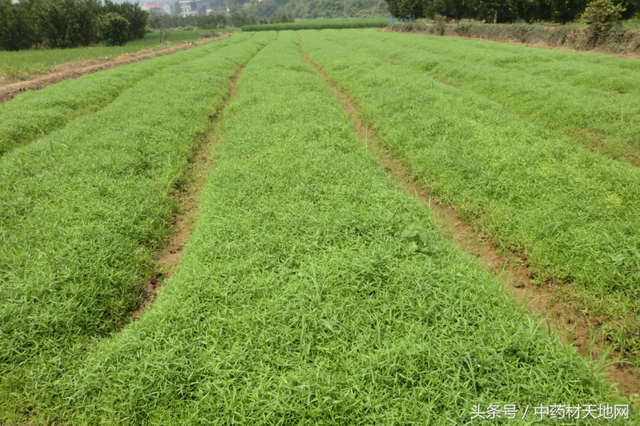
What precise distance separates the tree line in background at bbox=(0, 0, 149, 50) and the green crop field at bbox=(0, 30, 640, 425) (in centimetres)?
3882

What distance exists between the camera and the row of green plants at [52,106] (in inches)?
346

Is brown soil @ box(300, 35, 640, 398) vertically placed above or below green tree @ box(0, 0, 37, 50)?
below

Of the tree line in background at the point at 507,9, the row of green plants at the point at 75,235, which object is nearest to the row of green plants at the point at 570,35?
the tree line in background at the point at 507,9

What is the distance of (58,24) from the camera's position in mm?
34531

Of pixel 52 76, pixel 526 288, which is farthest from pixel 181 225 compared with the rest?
pixel 52 76

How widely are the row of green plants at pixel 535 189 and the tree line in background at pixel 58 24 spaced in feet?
148

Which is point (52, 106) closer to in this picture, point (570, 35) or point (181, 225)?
point (181, 225)

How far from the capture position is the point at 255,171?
606 cm

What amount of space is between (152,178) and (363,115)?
6.95 m

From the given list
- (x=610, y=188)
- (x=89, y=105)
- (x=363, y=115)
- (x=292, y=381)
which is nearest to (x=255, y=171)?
(x=292, y=381)

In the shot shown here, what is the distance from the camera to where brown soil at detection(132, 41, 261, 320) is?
13.8ft

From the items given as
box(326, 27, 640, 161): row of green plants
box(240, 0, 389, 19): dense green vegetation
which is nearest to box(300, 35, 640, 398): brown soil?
box(326, 27, 640, 161): row of green plants

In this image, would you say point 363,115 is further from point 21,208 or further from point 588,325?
point 21,208

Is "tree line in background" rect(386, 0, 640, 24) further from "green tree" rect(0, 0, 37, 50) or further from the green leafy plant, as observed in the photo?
"green tree" rect(0, 0, 37, 50)
